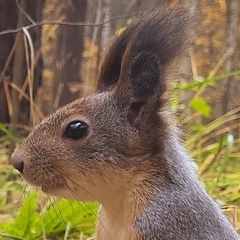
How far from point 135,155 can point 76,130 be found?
143 millimetres

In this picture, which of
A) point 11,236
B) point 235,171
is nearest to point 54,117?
point 11,236

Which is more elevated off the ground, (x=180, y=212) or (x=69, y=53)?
(x=69, y=53)

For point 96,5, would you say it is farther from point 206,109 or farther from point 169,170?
point 169,170

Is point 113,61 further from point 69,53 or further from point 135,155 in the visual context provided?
point 69,53

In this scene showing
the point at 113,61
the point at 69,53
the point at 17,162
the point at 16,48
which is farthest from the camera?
the point at 69,53

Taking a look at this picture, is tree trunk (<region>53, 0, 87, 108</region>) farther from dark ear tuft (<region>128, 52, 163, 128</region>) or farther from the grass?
dark ear tuft (<region>128, 52, 163, 128</region>)

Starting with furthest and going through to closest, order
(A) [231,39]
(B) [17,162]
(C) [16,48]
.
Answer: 1. (A) [231,39]
2. (C) [16,48]
3. (B) [17,162]

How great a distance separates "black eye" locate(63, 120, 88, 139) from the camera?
1490mm

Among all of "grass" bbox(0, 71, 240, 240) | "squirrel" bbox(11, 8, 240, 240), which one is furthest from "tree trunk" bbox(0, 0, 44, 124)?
"squirrel" bbox(11, 8, 240, 240)

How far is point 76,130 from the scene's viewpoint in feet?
4.90

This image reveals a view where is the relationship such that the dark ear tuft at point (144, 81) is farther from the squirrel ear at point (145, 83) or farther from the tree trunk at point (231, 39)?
the tree trunk at point (231, 39)

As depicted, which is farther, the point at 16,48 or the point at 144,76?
the point at 16,48

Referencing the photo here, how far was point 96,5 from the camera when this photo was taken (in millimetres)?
3924

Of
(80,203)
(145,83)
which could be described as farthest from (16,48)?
(145,83)
